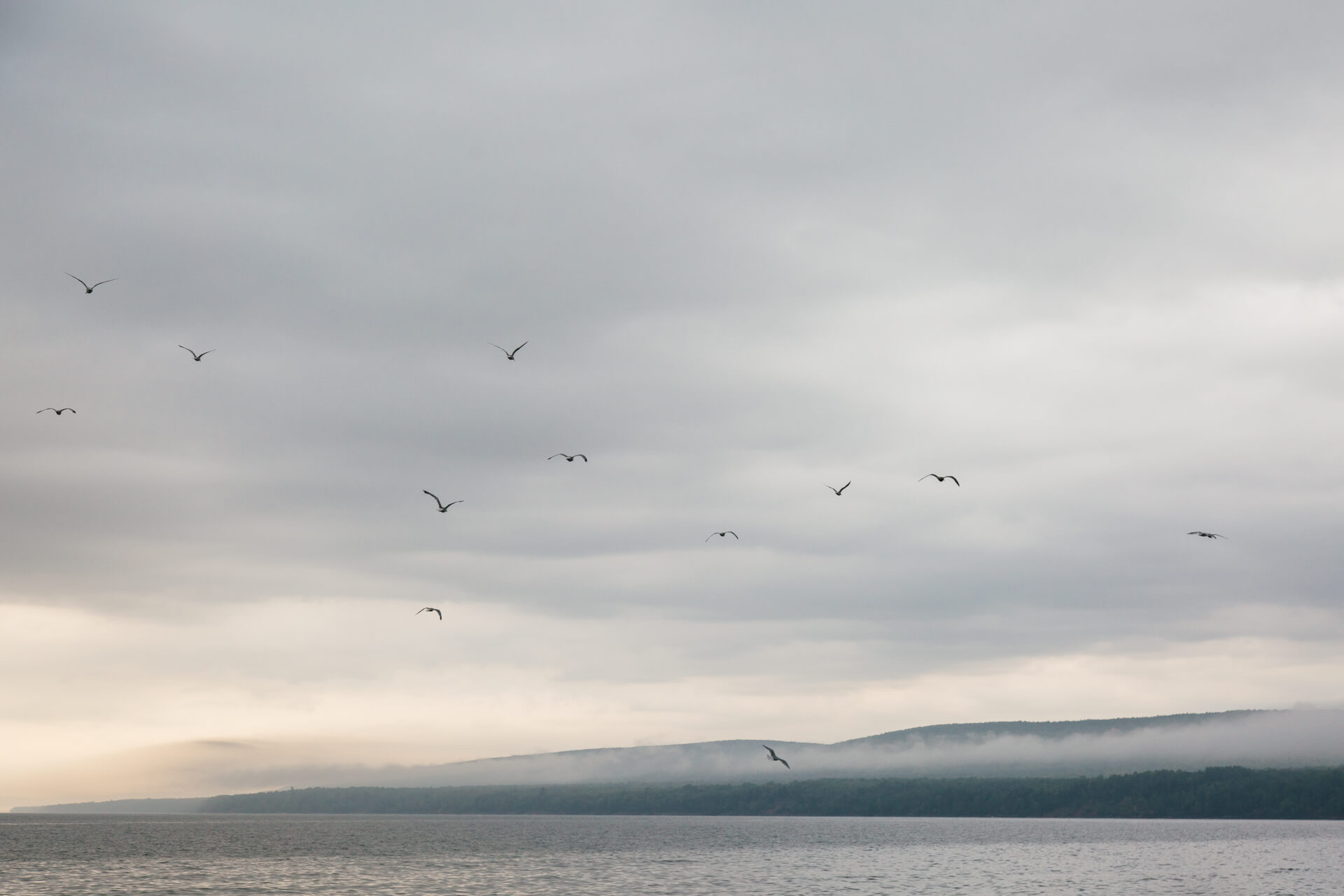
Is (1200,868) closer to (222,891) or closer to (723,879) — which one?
(723,879)

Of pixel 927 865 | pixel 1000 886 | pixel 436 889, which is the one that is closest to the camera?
pixel 436 889

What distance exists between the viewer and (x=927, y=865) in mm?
198875

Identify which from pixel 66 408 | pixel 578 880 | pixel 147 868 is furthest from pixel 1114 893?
pixel 147 868

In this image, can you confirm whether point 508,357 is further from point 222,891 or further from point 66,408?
point 222,891

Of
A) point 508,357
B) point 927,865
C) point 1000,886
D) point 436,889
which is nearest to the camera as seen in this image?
point 508,357

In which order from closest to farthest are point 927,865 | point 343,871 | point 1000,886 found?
point 1000,886 < point 343,871 < point 927,865

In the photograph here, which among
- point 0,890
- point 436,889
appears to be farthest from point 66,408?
point 0,890

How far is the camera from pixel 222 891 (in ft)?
474

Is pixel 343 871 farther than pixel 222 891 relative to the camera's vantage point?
Yes

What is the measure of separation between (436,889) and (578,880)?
2337 cm

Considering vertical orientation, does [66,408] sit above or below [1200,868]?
above

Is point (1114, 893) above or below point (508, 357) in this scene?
below

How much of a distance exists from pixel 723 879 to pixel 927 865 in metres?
53.9

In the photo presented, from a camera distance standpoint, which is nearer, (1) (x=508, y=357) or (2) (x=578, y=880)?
(1) (x=508, y=357)
